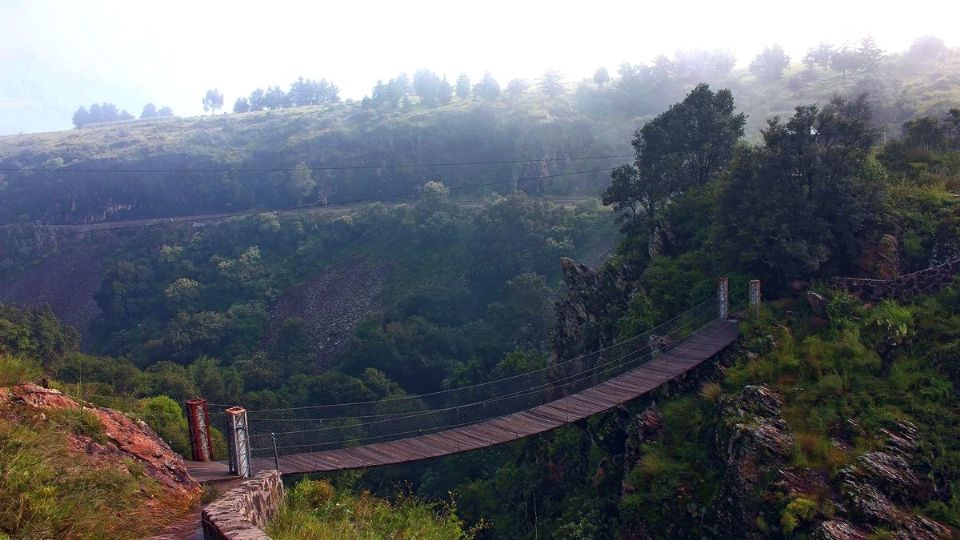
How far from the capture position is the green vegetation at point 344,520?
614cm

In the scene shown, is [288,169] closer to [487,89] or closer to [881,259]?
[487,89]

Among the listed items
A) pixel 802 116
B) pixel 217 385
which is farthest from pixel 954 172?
pixel 217 385

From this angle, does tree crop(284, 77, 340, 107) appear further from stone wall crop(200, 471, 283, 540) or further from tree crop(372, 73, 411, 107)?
stone wall crop(200, 471, 283, 540)

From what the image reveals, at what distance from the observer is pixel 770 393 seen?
973 centimetres

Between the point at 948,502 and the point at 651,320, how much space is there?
6.30 metres

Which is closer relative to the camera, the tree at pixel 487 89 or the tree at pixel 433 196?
the tree at pixel 433 196

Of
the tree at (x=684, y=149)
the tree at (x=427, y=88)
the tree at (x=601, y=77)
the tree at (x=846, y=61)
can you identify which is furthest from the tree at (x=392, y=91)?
the tree at (x=684, y=149)

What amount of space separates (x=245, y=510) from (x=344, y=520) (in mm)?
1485

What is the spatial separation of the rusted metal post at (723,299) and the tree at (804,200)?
0.59 metres

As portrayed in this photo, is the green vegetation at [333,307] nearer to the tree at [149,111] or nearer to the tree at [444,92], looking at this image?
the tree at [444,92]

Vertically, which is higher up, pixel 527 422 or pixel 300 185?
pixel 300 185

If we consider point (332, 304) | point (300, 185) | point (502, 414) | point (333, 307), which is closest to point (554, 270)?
point (333, 307)

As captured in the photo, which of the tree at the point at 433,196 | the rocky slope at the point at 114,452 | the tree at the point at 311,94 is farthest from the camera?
the tree at the point at 311,94

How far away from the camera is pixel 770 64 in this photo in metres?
50.5
